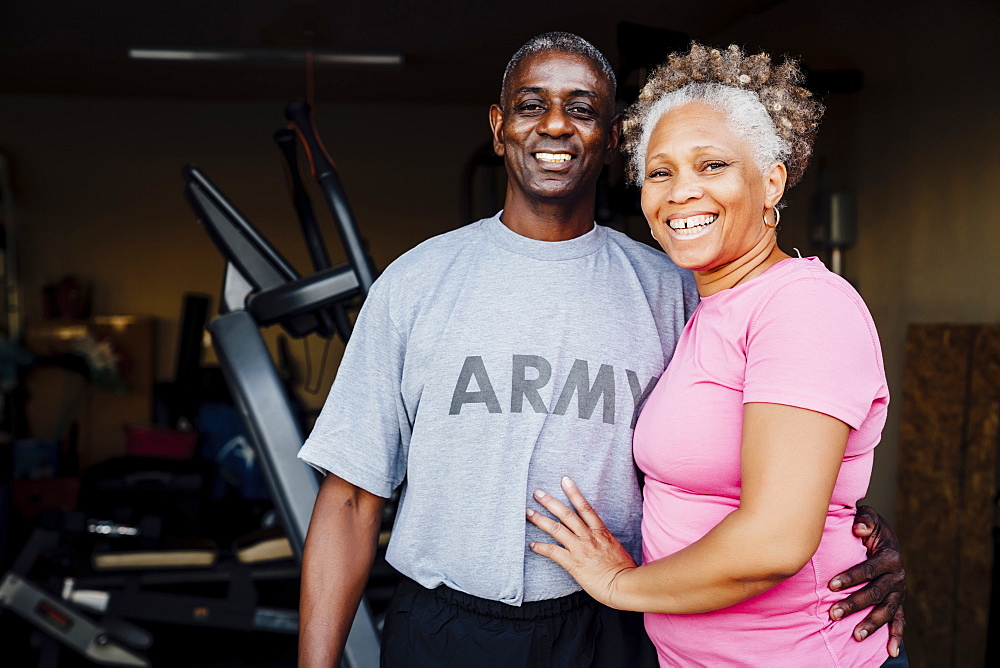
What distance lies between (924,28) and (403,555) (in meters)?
3.07

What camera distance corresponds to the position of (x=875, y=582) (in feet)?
3.77

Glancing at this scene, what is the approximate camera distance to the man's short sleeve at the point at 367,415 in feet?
Answer: 4.33

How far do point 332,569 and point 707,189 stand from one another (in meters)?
0.82

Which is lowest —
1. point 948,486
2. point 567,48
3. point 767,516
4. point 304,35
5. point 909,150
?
point 948,486

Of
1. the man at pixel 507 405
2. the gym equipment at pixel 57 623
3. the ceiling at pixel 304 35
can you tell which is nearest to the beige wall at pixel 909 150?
the ceiling at pixel 304 35

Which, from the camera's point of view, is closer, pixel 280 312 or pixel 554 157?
pixel 554 157

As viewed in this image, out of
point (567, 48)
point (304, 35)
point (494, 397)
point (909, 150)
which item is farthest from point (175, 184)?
point (494, 397)

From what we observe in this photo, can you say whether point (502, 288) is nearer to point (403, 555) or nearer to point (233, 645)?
point (403, 555)

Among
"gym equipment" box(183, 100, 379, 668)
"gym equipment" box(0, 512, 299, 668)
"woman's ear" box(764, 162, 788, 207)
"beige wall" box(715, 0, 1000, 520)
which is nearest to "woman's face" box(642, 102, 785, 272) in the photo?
"woman's ear" box(764, 162, 788, 207)

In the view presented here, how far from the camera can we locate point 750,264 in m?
1.16

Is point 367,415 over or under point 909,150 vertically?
Answer: under

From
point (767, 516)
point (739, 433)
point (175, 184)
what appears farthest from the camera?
point (175, 184)

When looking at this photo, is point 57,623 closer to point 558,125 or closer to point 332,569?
point 332,569

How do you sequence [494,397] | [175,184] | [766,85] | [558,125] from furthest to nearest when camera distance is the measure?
[175,184] → [558,125] → [494,397] → [766,85]
